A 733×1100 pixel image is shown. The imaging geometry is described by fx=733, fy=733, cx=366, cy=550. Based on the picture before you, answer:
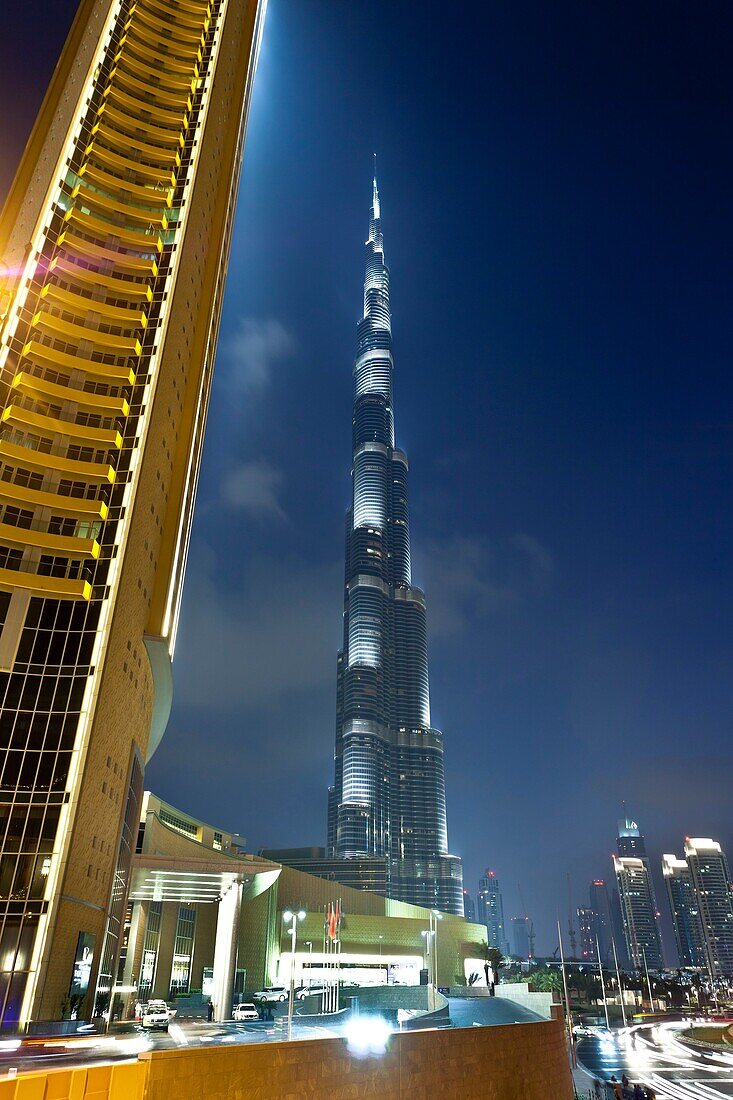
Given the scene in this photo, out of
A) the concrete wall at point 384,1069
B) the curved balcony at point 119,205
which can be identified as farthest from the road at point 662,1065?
the curved balcony at point 119,205

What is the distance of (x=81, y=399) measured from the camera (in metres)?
56.6

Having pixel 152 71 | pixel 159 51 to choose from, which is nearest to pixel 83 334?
pixel 152 71

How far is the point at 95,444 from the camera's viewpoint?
5688 centimetres

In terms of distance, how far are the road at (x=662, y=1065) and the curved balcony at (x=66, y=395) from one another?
6517 centimetres

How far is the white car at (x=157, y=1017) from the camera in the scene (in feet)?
127

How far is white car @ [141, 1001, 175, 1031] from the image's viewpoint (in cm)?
3866

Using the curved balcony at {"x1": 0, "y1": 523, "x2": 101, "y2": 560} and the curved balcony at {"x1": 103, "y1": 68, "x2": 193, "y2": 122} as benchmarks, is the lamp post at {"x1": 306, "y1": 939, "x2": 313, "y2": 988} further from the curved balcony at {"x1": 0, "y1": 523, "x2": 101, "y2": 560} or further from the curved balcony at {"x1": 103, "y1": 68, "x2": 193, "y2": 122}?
the curved balcony at {"x1": 103, "y1": 68, "x2": 193, "y2": 122}

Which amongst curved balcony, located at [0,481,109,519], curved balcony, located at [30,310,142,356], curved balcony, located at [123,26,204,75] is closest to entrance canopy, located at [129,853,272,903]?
curved balcony, located at [0,481,109,519]

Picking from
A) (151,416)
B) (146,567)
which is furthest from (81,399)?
(146,567)

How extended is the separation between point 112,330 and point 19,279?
25.7 ft

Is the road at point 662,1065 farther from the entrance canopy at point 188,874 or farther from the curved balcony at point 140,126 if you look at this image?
the curved balcony at point 140,126

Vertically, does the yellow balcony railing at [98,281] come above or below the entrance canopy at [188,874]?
→ above

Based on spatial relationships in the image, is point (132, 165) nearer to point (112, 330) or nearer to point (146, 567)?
point (112, 330)

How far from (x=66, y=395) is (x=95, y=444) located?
4.21 m
